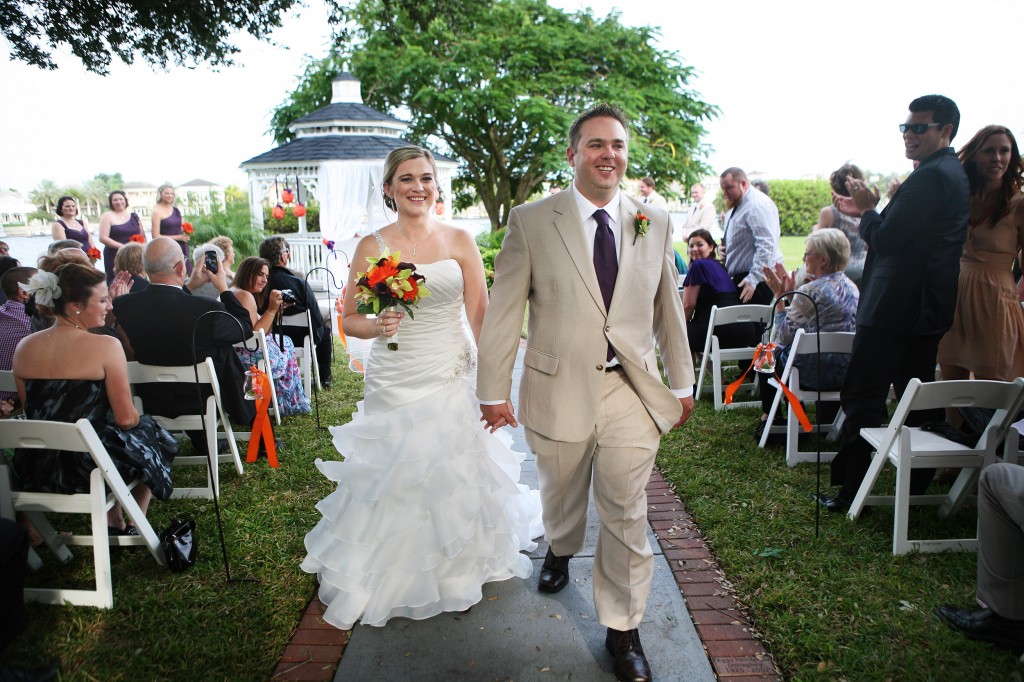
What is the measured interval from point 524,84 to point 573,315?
21376mm

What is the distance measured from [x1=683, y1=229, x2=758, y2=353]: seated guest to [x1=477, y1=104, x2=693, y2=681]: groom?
14.1 ft

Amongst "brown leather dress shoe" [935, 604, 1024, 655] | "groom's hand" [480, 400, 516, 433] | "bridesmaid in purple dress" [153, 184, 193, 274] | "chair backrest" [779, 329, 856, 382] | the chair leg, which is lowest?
"brown leather dress shoe" [935, 604, 1024, 655]

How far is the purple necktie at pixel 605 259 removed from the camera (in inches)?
117

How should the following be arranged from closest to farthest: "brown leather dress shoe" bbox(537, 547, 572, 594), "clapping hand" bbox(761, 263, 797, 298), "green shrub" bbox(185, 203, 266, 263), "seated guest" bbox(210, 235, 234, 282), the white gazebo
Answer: "brown leather dress shoe" bbox(537, 547, 572, 594) → "clapping hand" bbox(761, 263, 797, 298) → "seated guest" bbox(210, 235, 234, 282) → "green shrub" bbox(185, 203, 266, 263) → the white gazebo

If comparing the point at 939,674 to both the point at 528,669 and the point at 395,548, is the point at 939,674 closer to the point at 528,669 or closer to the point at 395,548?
the point at 528,669

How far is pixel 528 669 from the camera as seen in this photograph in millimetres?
3043

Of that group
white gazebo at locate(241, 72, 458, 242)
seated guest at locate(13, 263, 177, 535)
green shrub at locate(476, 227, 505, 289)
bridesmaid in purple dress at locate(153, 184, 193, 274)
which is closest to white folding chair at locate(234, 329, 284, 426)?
seated guest at locate(13, 263, 177, 535)

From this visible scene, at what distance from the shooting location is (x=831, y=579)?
145 inches

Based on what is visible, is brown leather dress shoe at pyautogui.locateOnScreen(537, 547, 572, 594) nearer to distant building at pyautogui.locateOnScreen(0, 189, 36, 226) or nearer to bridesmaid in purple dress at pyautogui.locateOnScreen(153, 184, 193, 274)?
distant building at pyautogui.locateOnScreen(0, 189, 36, 226)

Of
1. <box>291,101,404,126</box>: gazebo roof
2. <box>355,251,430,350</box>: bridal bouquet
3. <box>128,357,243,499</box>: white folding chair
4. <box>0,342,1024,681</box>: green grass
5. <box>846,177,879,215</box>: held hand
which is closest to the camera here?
<box>0,342,1024,681</box>: green grass

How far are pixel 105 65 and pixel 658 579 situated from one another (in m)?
4.79

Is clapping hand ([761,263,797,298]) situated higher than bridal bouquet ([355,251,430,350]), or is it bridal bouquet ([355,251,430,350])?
bridal bouquet ([355,251,430,350])

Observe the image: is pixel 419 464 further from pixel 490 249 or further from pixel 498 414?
pixel 490 249

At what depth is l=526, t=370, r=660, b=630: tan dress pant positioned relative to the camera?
9.68ft
